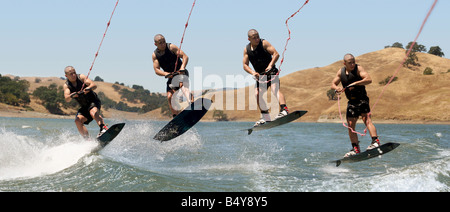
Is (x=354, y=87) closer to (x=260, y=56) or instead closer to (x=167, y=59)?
(x=260, y=56)

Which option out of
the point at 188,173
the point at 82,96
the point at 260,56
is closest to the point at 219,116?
the point at 188,173

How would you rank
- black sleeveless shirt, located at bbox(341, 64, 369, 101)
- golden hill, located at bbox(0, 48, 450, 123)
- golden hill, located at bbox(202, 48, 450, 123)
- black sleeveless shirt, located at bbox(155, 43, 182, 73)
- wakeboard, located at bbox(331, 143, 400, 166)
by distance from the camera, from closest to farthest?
wakeboard, located at bbox(331, 143, 400, 166), black sleeveless shirt, located at bbox(341, 64, 369, 101), black sleeveless shirt, located at bbox(155, 43, 182, 73), golden hill, located at bbox(202, 48, 450, 123), golden hill, located at bbox(0, 48, 450, 123)

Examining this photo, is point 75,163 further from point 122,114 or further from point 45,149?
point 122,114

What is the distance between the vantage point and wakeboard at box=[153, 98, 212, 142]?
533 inches

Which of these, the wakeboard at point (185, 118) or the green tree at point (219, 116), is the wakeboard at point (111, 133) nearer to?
the wakeboard at point (185, 118)

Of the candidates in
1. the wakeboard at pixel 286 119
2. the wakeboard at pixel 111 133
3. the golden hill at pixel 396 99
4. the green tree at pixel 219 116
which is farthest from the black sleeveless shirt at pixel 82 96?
the green tree at pixel 219 116

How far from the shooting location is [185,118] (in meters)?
13.7

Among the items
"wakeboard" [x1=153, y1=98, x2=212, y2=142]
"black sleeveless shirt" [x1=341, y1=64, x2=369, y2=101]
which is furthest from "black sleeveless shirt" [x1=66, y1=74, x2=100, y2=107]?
"black sleeveless shirt" [x1=341, y1=64, x2=369, y2=101]

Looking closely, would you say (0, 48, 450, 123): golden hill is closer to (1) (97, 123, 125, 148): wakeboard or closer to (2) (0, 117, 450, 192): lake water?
(2) (0, 117, 450, 192): lake water

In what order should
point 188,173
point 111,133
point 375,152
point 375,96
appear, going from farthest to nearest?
point 375,96 → point 188,173 → point 111,133 → point 375,152

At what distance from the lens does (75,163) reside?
13469 millimetres

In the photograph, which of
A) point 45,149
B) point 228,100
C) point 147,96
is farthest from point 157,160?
point 147,96

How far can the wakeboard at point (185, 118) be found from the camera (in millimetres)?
13531
